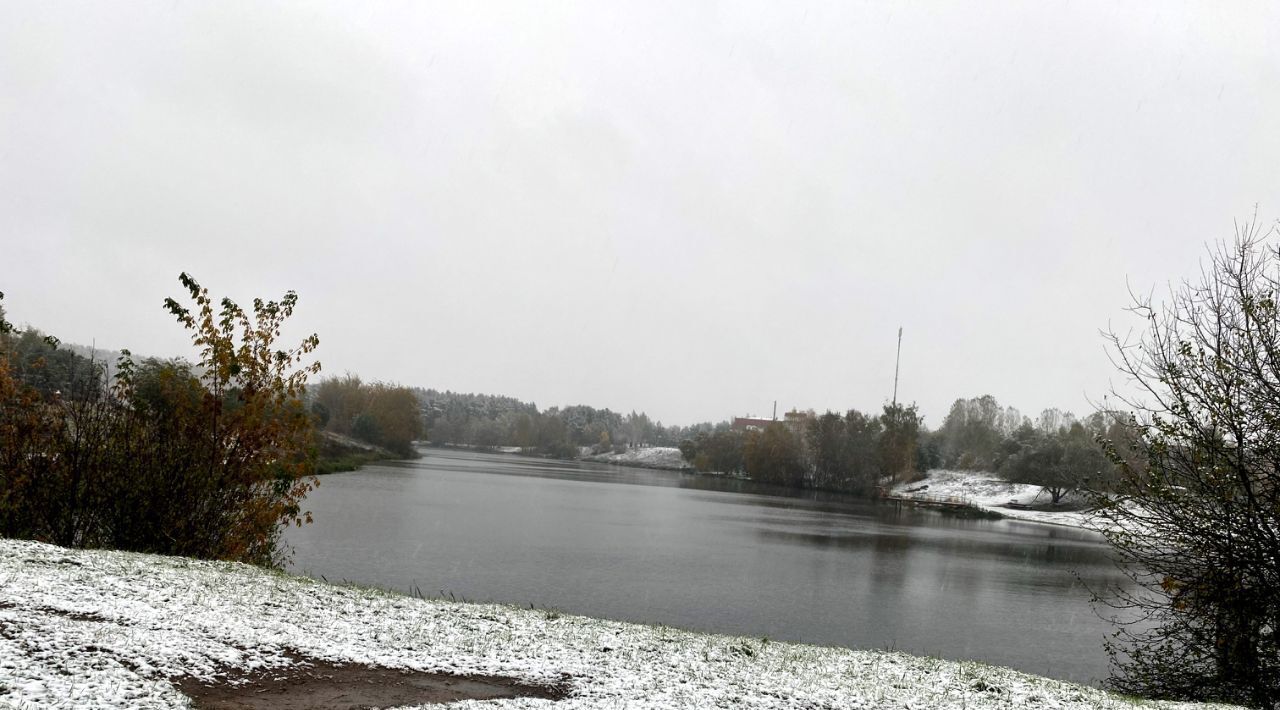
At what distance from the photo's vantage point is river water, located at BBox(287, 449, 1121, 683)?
17625 mm

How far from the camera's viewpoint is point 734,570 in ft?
84.1

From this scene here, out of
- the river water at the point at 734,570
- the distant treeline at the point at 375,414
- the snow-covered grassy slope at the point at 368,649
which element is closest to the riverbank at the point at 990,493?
the river water at the point at 734,570

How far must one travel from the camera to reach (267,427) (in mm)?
13734

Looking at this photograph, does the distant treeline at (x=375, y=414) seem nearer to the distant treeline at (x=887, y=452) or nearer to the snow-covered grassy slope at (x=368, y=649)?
the distant treeline at (x=887, y=452)

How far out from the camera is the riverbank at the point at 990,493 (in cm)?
7100

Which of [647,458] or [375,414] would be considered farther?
[647,458]

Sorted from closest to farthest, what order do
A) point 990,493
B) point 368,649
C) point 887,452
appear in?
point 368,649 < point 990,493 < point 887,452

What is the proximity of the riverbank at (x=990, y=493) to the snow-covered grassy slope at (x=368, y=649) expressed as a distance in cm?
6605

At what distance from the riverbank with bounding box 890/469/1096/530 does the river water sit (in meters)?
24.1

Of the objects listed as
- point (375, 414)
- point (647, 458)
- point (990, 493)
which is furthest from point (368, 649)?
point (647, 458)

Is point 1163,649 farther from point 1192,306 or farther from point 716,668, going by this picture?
point 716,668

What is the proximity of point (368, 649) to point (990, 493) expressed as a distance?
8854cm

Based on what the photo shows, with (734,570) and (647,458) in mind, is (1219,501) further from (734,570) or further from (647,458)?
(647,458)

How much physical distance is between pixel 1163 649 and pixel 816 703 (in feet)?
26.7
